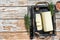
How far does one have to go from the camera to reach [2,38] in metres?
1.62

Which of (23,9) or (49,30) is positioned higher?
(23,9)

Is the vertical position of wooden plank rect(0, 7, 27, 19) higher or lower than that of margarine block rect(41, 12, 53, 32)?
higher

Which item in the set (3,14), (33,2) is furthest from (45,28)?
(3,14)

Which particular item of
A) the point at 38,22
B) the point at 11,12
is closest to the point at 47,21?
the point at 38,22

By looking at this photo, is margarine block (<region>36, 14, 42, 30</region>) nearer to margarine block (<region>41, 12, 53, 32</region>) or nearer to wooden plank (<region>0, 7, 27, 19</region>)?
margarine block (<region>41, 12, 53, 32</region>)

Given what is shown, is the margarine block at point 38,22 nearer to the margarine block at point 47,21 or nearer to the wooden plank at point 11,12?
the margarine block at point 47,21

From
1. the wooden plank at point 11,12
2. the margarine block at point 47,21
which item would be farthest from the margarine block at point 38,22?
Result: the wooden plank at point 11,12

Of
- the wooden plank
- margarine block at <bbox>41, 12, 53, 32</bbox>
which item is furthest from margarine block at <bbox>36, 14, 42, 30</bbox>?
the wooden plank

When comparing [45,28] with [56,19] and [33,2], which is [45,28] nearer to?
[56,19]

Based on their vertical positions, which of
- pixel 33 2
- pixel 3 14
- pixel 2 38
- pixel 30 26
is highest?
pixel 33 2

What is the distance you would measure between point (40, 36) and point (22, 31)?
177mm

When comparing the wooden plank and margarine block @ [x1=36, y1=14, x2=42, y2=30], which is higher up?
the wooden plank

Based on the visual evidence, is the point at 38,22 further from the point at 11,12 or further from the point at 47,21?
the point at 11,12

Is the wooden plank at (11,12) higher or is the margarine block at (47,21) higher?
the wooden plank at (11,12)
